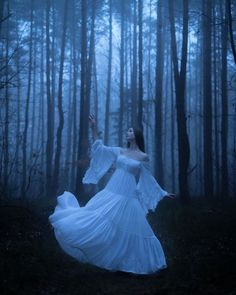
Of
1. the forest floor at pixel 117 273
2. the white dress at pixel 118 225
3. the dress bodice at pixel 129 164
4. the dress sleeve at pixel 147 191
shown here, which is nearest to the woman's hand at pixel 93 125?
the white dress at pixel 118 225

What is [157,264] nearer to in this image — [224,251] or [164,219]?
[224,251]

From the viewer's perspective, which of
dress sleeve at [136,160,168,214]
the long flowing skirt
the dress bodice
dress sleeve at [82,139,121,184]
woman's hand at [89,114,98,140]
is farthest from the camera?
dress sleeve at [82,139,121,184]

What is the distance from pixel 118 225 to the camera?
245 inches

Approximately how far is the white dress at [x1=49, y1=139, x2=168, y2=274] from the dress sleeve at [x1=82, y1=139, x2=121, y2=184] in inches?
5.1

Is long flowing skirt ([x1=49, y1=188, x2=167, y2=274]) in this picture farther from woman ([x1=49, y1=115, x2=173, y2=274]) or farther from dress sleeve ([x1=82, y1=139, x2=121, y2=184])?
dress sleeve ([x1=82, y1=139, x2=121, y2=184])

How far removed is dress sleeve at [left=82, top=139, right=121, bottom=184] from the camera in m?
7.03

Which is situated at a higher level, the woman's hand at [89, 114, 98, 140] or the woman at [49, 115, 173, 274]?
the woman's hand at [89, 114, 98, 140]

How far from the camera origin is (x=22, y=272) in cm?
541

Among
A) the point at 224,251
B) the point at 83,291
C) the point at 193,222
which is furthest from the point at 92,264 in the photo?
the point at 193,222

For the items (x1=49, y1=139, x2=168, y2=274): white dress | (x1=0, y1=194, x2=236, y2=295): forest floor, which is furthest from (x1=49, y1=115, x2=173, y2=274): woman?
(x1=0, y1=194, x2=236, y2=295): forest floor

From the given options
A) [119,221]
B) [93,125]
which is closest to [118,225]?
[119,221]

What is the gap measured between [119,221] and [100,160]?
134 cm

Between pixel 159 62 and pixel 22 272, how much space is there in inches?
697

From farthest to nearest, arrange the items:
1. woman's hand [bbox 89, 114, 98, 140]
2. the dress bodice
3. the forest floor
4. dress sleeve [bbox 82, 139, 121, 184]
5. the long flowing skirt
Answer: dress sleeve [bbox 82, 139, 121, 184]
the dress bodice
woman's hand [bbox 89, 114, 98, 140]
the long flowing skirt
the forest floor
